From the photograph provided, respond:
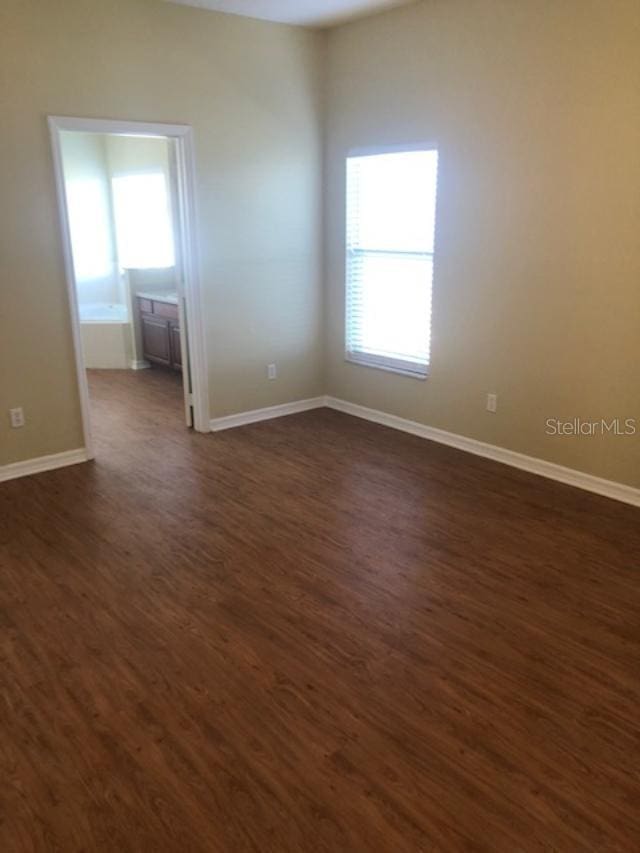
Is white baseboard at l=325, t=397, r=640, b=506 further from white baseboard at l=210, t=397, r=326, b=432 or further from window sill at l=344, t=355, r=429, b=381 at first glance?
A: window sill at l=344, t=355, r=429, b=381

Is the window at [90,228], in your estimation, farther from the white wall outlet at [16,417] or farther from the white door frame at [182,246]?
the white wall outlet at [16,417]

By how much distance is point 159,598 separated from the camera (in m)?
2.95

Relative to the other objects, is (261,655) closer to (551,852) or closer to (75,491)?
(551,852)

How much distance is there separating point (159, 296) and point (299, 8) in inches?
125

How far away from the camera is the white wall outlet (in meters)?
4.19

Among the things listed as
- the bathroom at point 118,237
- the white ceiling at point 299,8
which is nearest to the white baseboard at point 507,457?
the bathroom at point 118,237

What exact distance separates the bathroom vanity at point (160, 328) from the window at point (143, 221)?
533 millimetres

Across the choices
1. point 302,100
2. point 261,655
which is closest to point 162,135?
point 302,100

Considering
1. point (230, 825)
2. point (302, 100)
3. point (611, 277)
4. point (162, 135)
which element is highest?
point (302, 100)

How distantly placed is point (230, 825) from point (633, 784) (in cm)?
118

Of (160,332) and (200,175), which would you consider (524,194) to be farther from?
(160,332)

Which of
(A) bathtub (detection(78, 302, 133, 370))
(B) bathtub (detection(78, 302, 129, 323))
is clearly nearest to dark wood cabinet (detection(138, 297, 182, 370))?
(A) bathtub (detection(78, 302, 133, 370))

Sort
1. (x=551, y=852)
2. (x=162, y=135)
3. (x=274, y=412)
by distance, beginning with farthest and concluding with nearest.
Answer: (x=274, y=412)
(x=162, y=135)
(x=551, y=852)

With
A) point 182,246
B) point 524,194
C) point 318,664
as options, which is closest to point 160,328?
point 182,246
